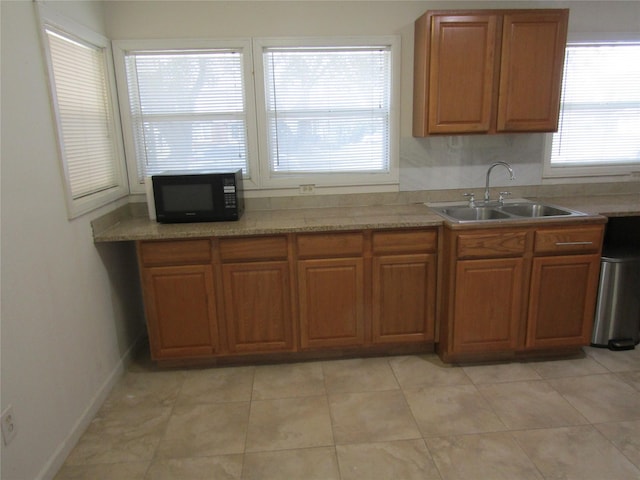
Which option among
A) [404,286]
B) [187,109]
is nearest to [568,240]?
[404,286]

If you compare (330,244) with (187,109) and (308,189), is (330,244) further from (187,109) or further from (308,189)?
(187,109)

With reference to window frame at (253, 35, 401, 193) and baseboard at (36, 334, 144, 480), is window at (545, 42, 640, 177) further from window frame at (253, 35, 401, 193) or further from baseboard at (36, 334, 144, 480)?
baseboard at (36, 334, 144, 480)

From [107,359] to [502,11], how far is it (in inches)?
121

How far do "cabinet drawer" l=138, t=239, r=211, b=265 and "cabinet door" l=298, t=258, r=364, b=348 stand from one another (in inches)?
22.3

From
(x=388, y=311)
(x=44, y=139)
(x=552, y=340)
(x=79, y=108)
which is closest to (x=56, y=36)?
(x=79, y=108)

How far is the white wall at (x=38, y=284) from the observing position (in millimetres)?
1695

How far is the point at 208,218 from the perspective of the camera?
2736 millimetres

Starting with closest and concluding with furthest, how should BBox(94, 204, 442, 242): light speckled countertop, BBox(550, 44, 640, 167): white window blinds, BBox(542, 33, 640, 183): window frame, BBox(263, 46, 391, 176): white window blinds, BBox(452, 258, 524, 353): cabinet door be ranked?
BBox(94, 204, 442, 242): light speckled countertop < BBox(452, 258, 524, 353): cabinet door < BBox(263, 46, 391, 176): white window blinds < BBox(550, 44, 640, 167): white window blinds < BBox(542, 33, 640, 183): window frame

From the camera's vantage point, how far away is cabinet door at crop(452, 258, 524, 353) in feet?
8.63

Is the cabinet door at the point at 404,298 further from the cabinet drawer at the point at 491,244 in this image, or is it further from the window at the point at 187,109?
the window at the point at 187,109

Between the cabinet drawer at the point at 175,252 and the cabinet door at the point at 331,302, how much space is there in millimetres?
567

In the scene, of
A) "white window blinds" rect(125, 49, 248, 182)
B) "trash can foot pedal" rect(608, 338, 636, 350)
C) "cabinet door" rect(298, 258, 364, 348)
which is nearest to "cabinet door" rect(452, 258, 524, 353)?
"cabinet door" rect(298, 258, 364, 348)

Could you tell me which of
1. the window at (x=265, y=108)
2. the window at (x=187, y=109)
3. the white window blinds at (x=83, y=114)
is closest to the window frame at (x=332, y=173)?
the window at (x=265, y=108)

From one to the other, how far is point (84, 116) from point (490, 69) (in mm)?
2386
